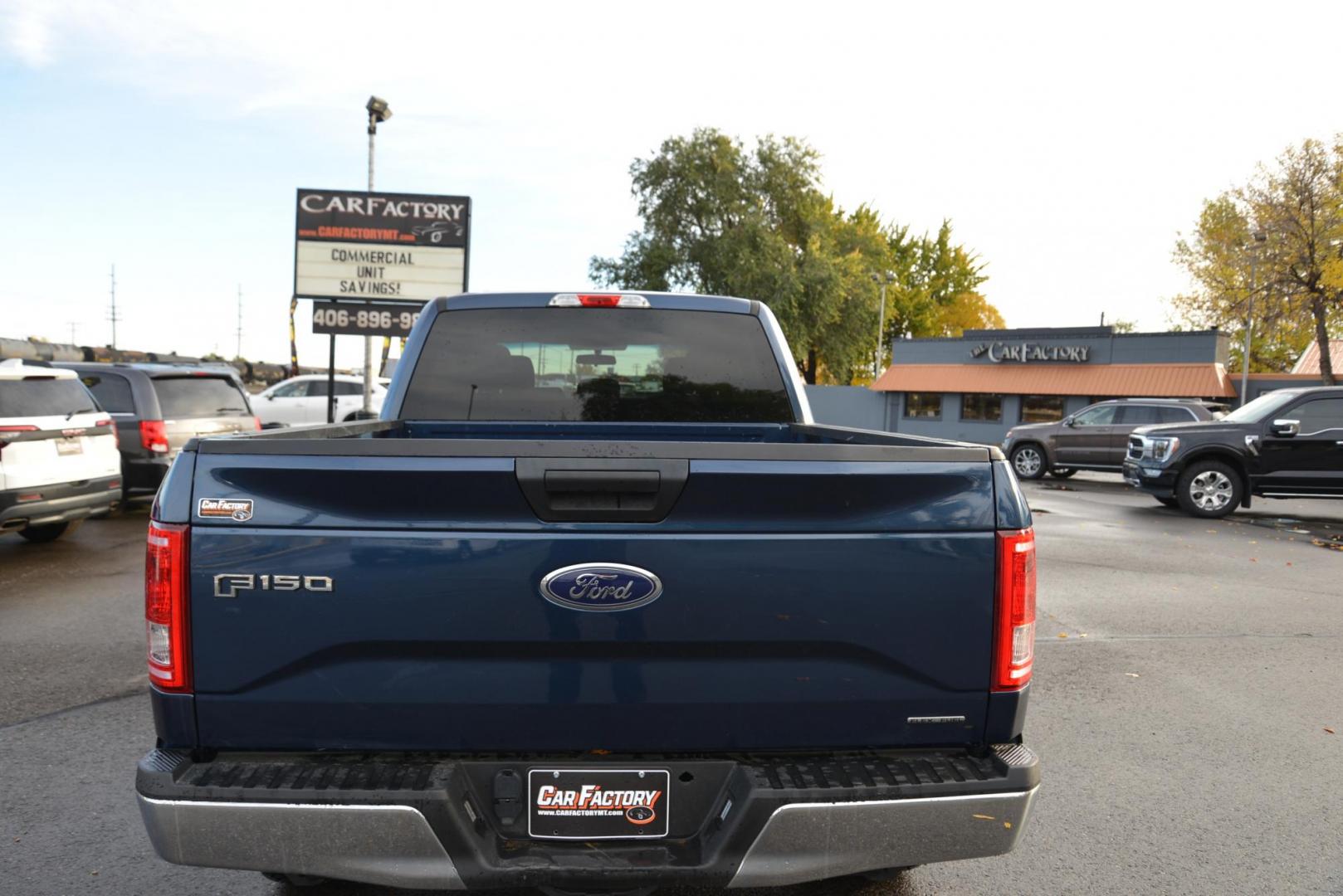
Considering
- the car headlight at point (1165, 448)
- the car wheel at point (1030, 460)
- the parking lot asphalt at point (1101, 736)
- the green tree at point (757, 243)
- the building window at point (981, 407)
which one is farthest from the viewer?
the green tree at point (757, 243)

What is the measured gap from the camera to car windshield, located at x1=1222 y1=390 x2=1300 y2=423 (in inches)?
547

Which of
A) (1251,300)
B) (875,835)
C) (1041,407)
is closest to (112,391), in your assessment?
(875,835)

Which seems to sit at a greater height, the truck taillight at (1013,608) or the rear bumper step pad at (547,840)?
the truck taillight at (1013,608)

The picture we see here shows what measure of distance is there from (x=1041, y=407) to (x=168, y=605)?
139 ft

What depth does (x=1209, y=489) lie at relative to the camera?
560 inches

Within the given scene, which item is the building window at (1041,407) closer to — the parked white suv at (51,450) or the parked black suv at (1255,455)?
the parked black suv at (1255,455)

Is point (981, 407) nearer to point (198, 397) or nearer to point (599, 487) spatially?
point (198, 397)

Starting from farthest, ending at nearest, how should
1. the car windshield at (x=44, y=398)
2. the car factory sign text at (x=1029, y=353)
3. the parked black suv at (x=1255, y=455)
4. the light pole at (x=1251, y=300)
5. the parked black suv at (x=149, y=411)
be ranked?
the car factory sign text at (x=1029, y=353) → the light pole at (x=1251, y=300) → the parked black suv at (x=1255, y=455) → the parked black suv at (x=149, y=411) → the car windshield at (x=44, y=398)

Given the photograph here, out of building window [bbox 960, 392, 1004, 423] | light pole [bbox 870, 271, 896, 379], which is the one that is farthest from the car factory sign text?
light pole [bbox 870, 271, 896, 379]

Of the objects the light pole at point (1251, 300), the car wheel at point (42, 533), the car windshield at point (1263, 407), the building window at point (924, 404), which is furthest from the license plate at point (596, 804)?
the building window at point (924, 404)

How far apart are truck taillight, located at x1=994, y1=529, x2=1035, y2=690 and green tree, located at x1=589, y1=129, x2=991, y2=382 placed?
4722 cm

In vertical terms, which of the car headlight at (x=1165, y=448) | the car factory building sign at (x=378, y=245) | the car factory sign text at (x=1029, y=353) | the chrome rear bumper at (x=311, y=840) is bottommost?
the chrome rear bumper at (x=311, y=840)

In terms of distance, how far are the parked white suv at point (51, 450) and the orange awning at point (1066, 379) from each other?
36.1 m

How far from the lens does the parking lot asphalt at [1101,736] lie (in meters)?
3.42
